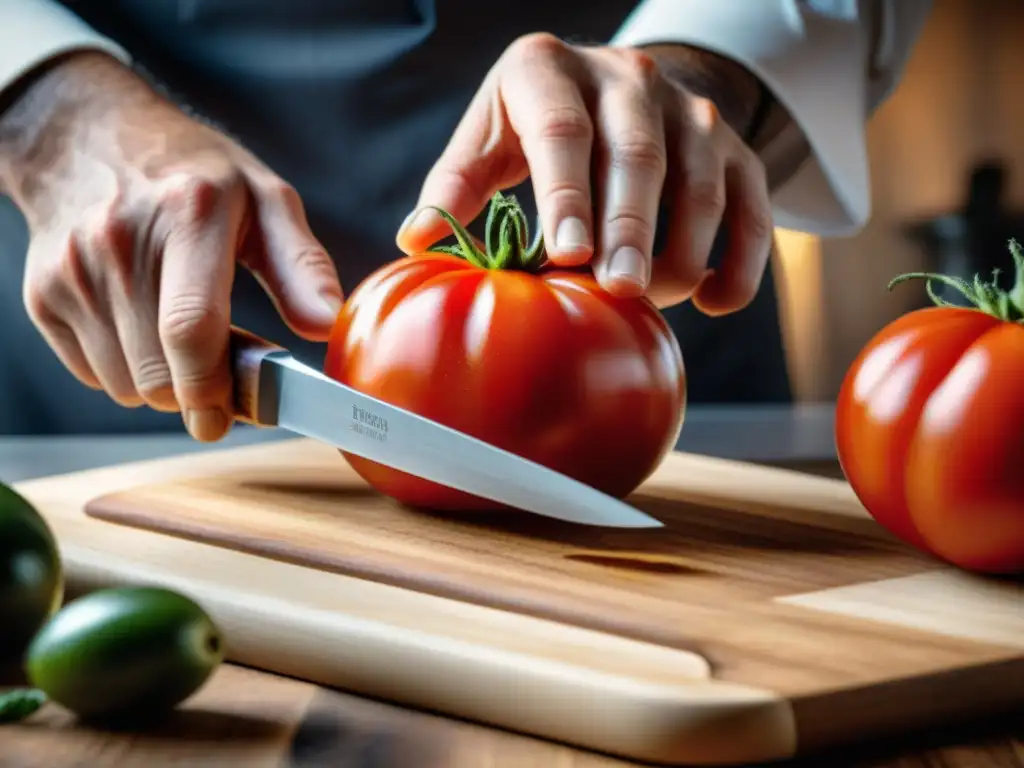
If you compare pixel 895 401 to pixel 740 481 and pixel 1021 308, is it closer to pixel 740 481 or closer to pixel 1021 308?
pixel 1021 308

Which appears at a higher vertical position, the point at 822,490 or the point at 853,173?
the point at 853,173

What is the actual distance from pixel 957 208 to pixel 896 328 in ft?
8.90

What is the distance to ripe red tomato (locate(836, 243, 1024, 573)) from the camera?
2.79ft

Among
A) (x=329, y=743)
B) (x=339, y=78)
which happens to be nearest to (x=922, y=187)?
(x=339, y=78)

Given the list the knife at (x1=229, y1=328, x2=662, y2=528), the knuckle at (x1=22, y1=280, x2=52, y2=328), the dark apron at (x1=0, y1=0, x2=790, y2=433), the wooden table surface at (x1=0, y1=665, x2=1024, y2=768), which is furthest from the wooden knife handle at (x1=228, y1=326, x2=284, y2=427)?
the dark apron at (x1=0, y1=0, x2=790, y2=433)

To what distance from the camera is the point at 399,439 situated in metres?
0.97

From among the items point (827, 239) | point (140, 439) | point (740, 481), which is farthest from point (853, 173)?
point (827, 239)

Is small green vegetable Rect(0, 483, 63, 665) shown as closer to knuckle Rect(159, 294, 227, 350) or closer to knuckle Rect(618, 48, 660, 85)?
knuckle Rect(159, 294, 227, 350)

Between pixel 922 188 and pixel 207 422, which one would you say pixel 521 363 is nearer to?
pixel 207 422

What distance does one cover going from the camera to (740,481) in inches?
48.7

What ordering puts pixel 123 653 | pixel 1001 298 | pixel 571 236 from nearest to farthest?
pixel 123 653 < pixel 1001 298 < pixel 571 236

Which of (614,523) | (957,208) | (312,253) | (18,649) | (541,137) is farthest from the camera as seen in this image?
(957,208)

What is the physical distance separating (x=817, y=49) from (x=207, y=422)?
93 centimetres

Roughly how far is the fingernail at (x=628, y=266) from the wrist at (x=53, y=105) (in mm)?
660
